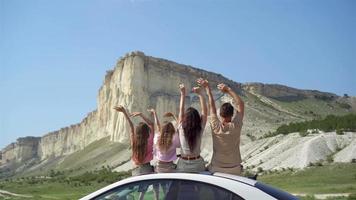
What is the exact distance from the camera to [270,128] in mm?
91938

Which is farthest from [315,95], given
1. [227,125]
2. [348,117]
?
[227,125]

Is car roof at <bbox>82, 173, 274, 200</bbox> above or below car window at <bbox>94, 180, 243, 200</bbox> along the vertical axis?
above

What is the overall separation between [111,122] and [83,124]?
22015 millimetres

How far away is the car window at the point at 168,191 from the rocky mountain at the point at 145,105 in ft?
216

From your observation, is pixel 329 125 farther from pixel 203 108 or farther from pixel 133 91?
pixel 203 108

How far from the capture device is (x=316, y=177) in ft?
127

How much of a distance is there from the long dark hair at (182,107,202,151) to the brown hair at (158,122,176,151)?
0.30m

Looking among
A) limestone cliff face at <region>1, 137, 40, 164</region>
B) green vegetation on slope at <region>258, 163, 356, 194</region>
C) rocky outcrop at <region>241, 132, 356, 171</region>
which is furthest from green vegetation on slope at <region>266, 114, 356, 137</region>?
limestone cliff face at <region>1, 137, 40, 164</region>

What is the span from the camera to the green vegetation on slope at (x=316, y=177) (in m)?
34.5

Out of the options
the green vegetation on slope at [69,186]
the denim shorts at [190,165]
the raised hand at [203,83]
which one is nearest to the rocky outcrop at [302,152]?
the green vegetation on slope at [69,186]

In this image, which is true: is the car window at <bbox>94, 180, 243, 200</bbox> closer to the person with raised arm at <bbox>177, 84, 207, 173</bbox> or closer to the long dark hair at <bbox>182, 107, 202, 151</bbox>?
the person with raised arm at <bbox>177, 84, 207, 173</bbox>

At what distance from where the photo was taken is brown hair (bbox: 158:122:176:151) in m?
7.55

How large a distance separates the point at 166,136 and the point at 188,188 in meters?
2.29

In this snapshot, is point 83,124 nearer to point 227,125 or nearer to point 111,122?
point 111,122
